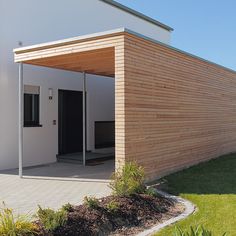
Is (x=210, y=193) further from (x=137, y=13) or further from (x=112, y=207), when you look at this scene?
(x=137, y=13)

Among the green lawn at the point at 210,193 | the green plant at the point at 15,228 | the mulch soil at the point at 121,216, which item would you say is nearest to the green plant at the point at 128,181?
the mulch soil at the point at 121,216

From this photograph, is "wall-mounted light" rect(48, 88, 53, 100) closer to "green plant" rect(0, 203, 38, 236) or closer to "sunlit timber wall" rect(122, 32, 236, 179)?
"sunlit timber wall" rect(122, 32, 236, 179)

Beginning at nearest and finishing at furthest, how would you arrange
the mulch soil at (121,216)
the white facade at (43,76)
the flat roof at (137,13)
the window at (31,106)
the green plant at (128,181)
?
the mulch soil at (121,216) → the green plant at (128,181) → the white facade at (43,76) → the window at (31,106) → the flat roof at (137,13)

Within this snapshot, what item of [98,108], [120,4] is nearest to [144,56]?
[98,108]

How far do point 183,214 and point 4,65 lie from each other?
722 cm

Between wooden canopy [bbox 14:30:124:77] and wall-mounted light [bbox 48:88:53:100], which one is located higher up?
wooden canopy [bbox 14:30:124:77]

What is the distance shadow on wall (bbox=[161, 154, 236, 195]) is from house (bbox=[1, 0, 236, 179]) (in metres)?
0.39

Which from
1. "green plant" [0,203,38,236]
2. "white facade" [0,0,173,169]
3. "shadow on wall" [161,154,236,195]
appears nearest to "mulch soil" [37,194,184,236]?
"green plant" [0,203,38,236]

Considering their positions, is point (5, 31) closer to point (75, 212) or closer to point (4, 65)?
point (4, 65)

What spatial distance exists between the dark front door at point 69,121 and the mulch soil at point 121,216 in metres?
7.14

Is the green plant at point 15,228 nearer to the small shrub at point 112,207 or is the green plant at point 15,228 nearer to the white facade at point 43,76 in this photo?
the small shrub at point 112,207

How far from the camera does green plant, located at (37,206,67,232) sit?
4.85 metres

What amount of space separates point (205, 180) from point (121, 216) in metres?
3.59

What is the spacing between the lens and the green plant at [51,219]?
4.85m
